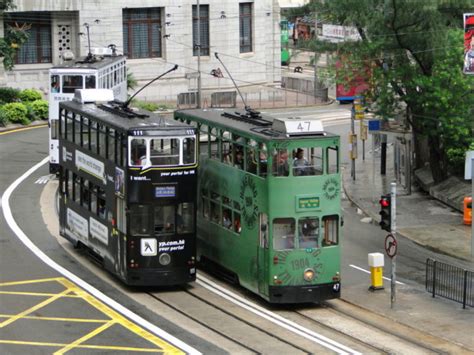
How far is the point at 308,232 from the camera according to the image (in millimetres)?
29625

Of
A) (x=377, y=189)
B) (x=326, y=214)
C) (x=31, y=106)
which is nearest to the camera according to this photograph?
(x=326, y=214)

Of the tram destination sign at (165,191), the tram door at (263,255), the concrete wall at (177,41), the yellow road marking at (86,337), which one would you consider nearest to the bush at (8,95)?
the concrete wall at (177,41)

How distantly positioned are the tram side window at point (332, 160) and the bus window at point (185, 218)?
364 centimetres

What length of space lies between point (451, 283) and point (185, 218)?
7869 mm

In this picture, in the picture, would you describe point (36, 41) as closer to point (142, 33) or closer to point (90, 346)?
point (142, 33)

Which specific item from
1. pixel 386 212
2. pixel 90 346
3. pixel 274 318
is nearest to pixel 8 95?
pixel 386 212

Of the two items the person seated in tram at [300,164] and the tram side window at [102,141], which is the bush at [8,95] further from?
the person seated in tram at [300,164]

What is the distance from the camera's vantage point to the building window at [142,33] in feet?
247

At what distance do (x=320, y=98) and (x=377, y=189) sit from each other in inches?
1134

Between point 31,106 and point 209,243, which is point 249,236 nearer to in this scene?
point 209,243

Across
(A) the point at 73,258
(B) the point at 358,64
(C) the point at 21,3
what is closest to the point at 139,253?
(A) the point at 73,258

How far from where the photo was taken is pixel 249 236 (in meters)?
30.4

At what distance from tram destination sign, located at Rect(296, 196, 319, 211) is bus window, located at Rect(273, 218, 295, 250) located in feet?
1.28

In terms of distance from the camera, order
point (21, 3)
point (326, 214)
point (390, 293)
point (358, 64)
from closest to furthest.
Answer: point (326, 214) < point (390, 293) < point (358, 64) < point (21, 3)
